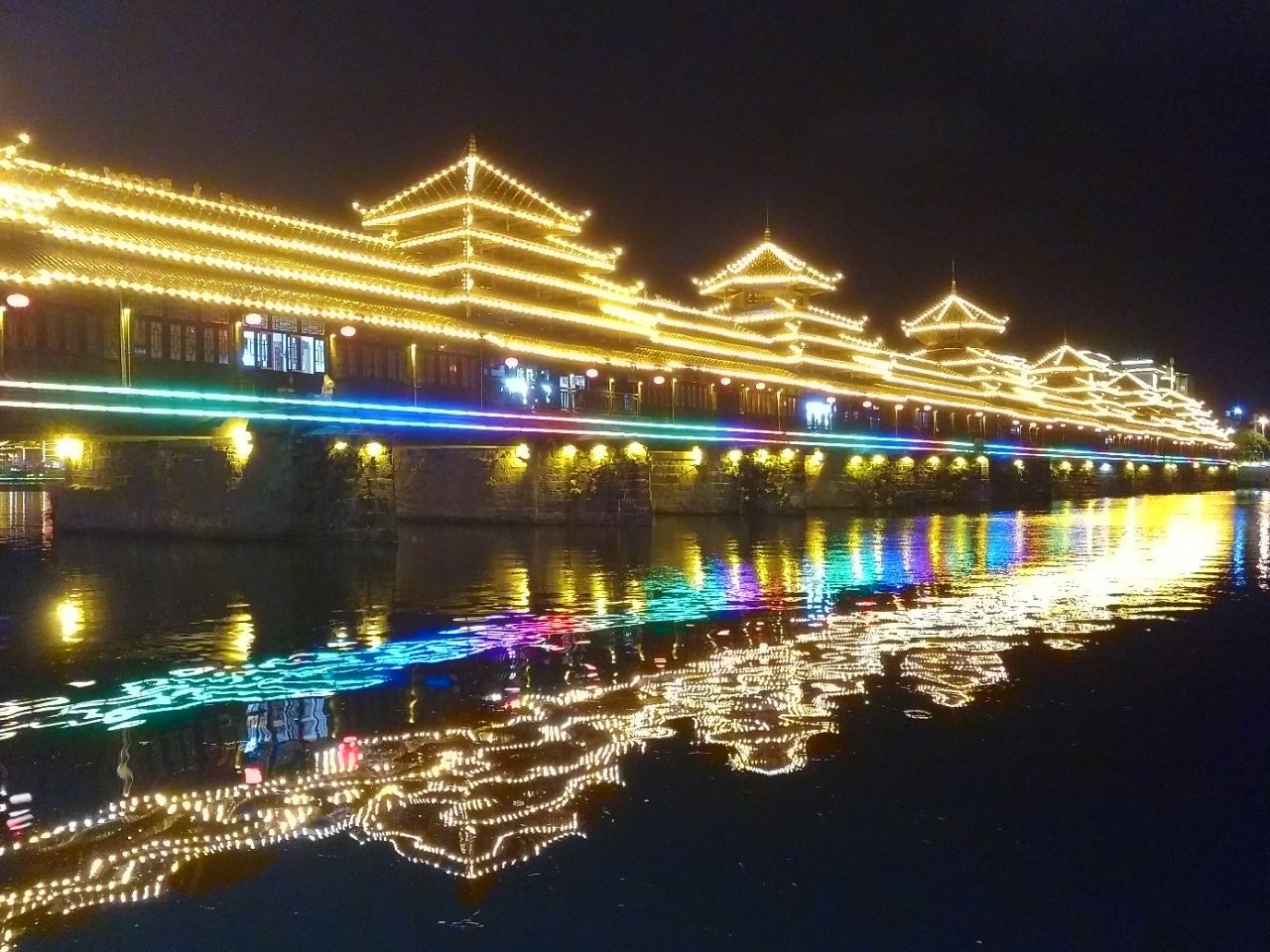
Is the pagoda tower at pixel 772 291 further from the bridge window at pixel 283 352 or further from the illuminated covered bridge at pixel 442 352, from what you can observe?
the bridge window at pixel 283 352

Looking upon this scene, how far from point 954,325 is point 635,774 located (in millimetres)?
74179

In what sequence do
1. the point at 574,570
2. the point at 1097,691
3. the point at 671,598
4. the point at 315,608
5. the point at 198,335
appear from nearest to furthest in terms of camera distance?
the point at 1097,691 < the point at 315,608 < the point at 671,598 < the point at 574,570 < the point at 198,335

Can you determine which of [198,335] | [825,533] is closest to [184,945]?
[198,335]

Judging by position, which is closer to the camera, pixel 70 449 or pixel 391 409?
pixel 391 409

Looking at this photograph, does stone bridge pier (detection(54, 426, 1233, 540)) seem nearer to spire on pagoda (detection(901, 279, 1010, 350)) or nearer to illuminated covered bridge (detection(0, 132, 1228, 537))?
illuminated covered bridge (detection(0, 132, 1228, 537))

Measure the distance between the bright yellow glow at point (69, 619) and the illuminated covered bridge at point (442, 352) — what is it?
553 cm

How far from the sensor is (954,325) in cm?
7688

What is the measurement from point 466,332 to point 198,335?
26.3ft

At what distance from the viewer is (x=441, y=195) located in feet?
114

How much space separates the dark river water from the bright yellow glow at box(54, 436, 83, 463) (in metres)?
12.5

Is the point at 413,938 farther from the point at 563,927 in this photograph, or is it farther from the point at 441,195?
the point at 441,195

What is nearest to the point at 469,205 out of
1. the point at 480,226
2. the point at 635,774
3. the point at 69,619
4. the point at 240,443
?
the point at 480,226

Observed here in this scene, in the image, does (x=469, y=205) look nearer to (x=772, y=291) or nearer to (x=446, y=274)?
(x=446, y=274)

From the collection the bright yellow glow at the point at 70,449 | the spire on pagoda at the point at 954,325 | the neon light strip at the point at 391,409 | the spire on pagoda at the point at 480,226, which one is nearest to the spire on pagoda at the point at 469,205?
the spire on pagoda at the point at 480,226
